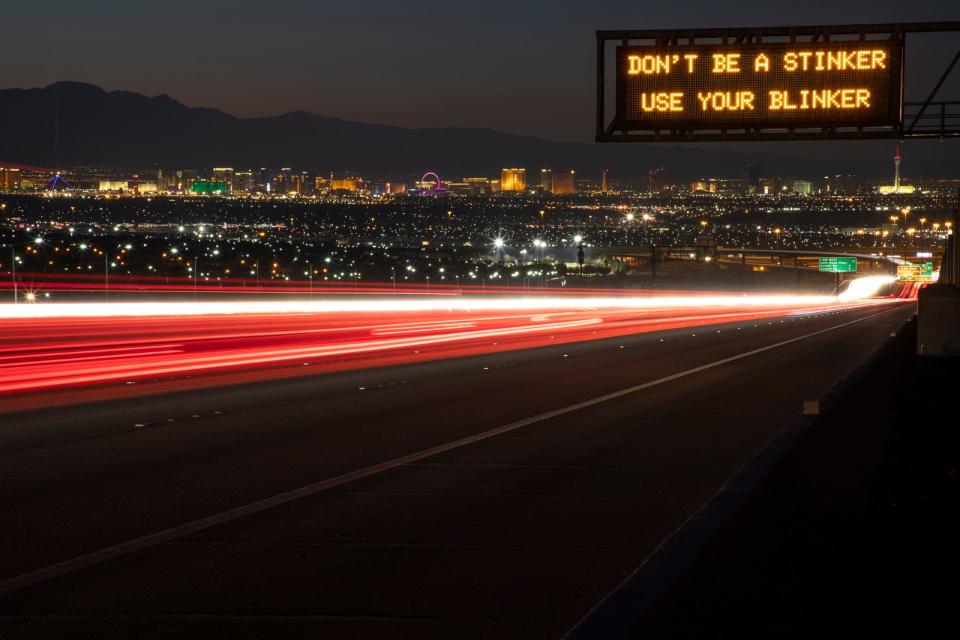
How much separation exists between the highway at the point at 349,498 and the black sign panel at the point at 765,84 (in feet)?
15.2

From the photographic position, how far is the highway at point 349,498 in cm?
769

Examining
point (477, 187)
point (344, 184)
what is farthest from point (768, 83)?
point (344, 184)

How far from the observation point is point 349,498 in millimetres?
11492

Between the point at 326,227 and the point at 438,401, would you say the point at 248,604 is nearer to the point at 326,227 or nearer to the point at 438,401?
the point at 438,401

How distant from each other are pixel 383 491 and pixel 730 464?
4088 millimetres

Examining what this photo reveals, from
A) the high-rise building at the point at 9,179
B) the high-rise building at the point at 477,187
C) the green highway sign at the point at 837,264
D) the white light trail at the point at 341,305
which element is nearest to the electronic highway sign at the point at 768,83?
the white light trail at the point at 341,305

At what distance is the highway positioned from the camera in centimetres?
769

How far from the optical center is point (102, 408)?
18.3 metres

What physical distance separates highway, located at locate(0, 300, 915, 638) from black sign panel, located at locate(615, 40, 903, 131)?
4626mm

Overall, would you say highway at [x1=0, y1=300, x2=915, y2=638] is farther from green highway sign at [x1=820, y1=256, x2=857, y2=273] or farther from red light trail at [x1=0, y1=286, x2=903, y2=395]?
green highway sign at [x1=820, y1=256, x2=857, y2=273]

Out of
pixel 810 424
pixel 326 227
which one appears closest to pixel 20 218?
pixel 326 227

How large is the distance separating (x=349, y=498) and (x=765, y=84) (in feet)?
44.2

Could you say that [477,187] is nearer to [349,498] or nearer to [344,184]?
[344,184]

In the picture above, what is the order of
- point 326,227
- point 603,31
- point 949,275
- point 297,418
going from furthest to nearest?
point 326,227 → point 949,275 → point 603,31 → point 297,418
